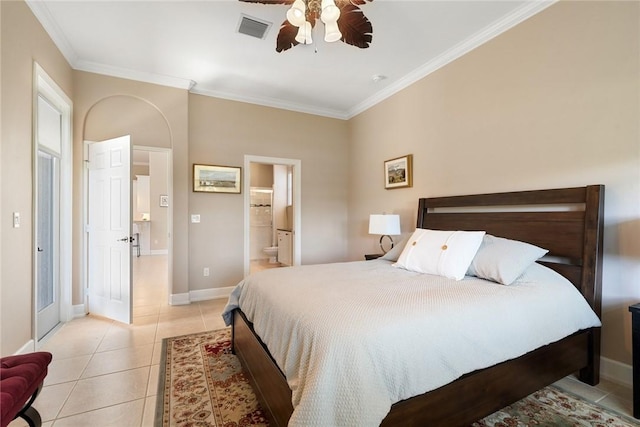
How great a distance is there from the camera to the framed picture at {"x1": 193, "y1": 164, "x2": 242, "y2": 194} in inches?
156

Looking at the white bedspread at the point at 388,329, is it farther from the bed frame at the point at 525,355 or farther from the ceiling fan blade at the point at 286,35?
the ceiling fan blade at the point at 286,35

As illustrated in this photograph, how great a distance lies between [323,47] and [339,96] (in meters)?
1.29

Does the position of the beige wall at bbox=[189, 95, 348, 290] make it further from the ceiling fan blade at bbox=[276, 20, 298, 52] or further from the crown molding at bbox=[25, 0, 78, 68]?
the ceiling fan blade at bbox=[276, 20, 298, 52]

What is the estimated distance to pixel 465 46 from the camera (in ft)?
9.57

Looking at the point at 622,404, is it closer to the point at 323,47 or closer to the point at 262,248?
the point at 323,47

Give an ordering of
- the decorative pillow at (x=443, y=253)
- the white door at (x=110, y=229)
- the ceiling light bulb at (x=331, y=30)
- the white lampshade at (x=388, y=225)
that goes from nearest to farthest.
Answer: the ceiling light bulb at (x=331, y=30), the decorative pillow at (x=443, y=253), the white door at (x=110, y=229), the white lampshade at (x=388, y=225)

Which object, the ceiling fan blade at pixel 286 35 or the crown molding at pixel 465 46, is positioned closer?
the ceiling fan blade at pixel 286 35

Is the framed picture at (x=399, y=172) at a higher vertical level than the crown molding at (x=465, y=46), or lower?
lower

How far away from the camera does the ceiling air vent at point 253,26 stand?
2549 millimetres

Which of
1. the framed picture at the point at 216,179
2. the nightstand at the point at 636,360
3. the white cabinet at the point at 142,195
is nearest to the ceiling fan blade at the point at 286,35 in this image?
the framed picture at the point at 216,179

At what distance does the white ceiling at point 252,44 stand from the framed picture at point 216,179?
1.07 metres

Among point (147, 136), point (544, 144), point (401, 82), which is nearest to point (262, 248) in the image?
point (147, 136)

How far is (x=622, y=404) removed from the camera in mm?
1764

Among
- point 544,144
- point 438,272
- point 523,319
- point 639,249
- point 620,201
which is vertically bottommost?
point 523,319
